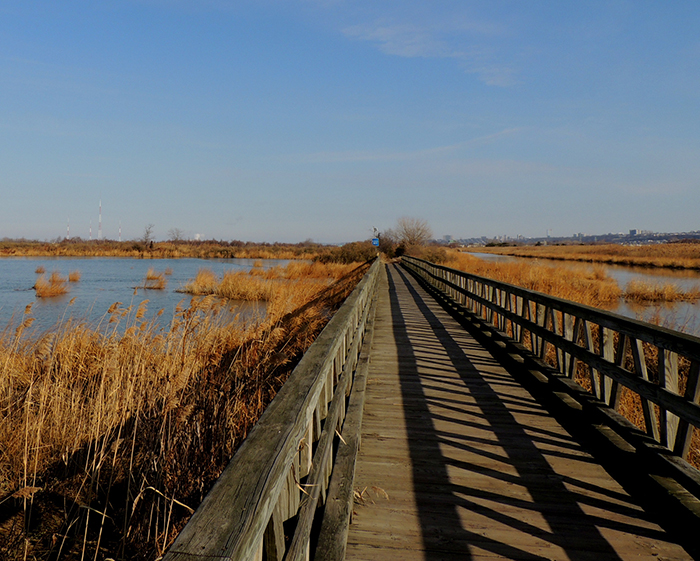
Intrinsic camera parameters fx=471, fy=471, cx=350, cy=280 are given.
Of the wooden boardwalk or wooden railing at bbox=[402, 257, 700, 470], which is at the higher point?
wooden railing at bbox=[402, 257, 700, 470]

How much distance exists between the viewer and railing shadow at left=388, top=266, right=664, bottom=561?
261 cm

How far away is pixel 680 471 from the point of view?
294 centimetres

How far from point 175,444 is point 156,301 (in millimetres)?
15772

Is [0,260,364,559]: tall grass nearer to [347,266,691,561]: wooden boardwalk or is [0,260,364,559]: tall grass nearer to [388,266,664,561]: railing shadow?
[347,266,691,561]: wooden boardwalk

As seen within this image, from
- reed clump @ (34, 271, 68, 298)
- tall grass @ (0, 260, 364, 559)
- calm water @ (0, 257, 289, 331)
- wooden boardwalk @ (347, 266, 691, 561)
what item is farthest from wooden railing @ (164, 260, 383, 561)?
reed clump @ (34, 271, 68, 298)

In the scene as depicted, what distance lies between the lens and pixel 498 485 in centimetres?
322

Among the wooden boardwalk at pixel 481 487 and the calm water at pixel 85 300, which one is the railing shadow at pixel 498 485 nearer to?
the wooden boardwalk at pixel 481 487

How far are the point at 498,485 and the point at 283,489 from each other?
2078 mm

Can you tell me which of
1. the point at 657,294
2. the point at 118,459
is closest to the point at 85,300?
the point at 118,459

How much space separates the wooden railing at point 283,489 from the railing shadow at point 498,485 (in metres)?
0.57

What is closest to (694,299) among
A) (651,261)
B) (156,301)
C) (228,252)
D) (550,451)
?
(550,451)

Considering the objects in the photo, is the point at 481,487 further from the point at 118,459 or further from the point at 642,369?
the point at 118,459

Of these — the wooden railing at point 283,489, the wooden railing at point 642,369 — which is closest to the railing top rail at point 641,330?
the wooden railing at point 642,369

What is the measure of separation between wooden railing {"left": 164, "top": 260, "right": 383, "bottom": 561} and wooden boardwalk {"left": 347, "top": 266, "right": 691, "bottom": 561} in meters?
0.28
